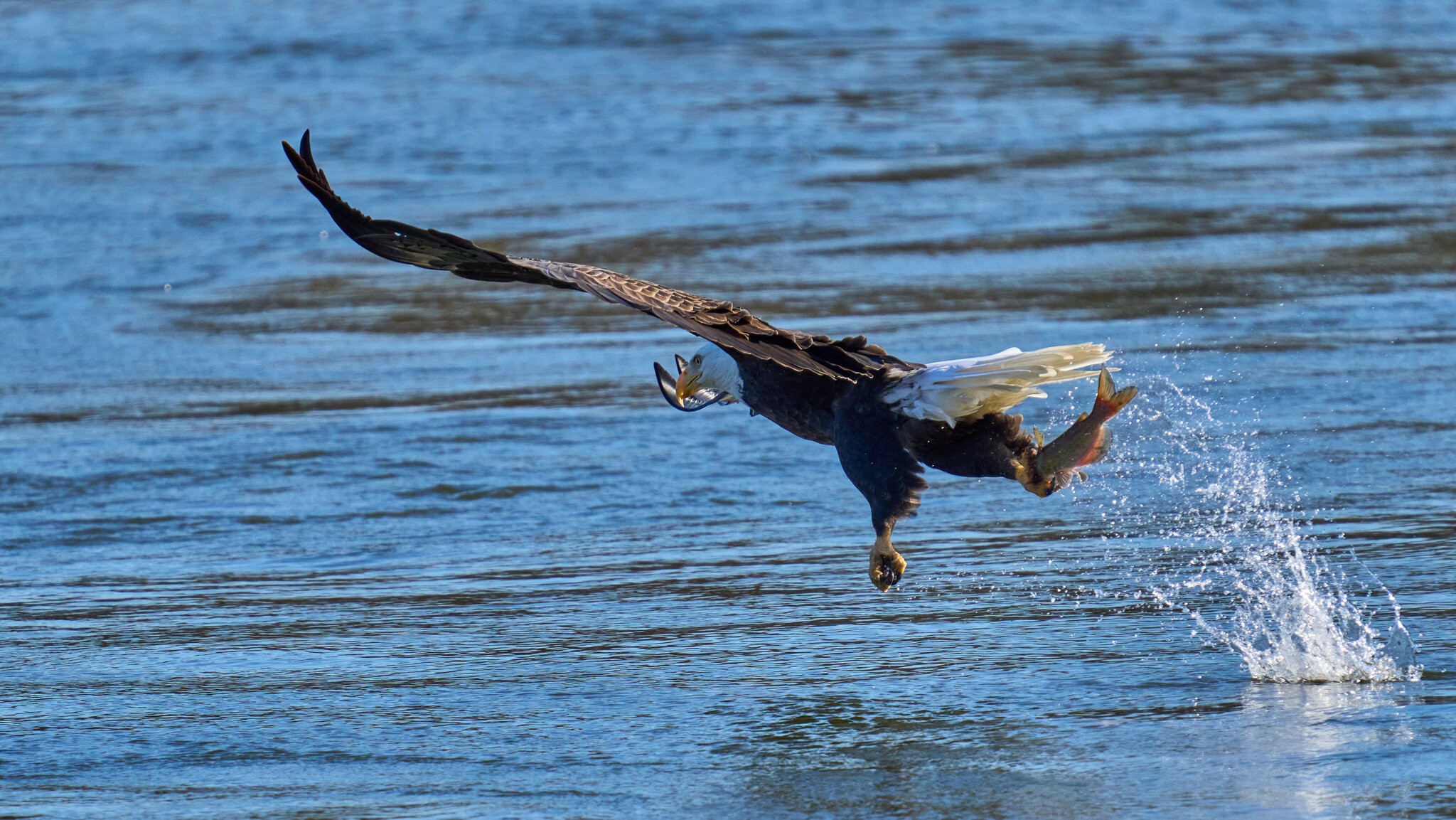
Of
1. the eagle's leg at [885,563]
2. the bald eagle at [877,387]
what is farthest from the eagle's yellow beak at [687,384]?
the eagle's leg at [885,563]

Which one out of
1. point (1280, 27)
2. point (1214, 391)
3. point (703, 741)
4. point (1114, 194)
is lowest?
point (703, 741)

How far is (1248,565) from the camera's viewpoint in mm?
5660

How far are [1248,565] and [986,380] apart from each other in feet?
3.99

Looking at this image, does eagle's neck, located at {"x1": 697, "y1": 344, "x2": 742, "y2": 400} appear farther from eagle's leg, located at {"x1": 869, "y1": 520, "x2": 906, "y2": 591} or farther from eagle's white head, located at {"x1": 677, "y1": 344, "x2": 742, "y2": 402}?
eagle's leg, located at {"x1": 869, "y1": 520, "x2": 906, "y2": 591}

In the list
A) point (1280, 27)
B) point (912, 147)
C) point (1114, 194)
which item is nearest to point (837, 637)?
point (1114, 194)

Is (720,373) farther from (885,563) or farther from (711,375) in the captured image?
(885,563)

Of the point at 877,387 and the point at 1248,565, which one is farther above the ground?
the point at 877,387

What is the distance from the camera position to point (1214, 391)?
7.73m

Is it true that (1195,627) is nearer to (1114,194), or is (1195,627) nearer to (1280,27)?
(1114,194)

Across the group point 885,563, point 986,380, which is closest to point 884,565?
point 885,563

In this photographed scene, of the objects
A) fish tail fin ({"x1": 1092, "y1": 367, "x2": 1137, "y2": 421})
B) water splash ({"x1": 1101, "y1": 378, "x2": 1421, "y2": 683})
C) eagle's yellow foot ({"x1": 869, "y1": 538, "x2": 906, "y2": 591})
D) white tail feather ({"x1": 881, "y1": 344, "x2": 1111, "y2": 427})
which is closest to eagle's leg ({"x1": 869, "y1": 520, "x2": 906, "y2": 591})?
eagle's yellow foot ({"x1": 869, "y1": 538, "x2": 906, "y2": 591})

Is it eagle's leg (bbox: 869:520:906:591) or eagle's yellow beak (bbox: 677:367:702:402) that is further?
eagle's yellow beak (bbox: 677:367:702:402)

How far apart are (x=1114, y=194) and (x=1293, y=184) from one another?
1095 mm

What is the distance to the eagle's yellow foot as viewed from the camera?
5160 millimetres
